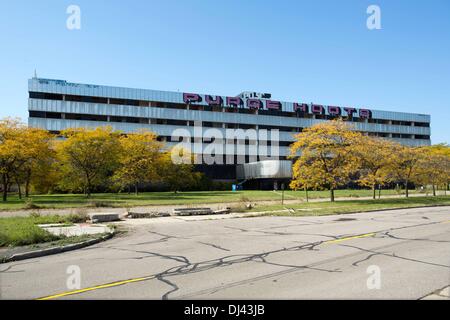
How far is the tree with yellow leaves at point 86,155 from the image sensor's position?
42375 millimetres

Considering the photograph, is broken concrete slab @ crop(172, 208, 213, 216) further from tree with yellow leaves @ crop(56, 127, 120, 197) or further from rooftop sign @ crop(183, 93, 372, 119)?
rooftop sign @ crop(183, 93, 372, 119)

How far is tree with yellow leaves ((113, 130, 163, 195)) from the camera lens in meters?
48.2

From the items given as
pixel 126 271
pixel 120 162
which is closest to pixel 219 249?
pixel 126 271

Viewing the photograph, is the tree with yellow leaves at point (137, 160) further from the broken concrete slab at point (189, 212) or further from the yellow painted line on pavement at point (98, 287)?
the yellow painted line on pavement at point (98, 287)

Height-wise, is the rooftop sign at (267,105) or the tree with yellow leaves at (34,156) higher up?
the rooftop sign at (267,105)

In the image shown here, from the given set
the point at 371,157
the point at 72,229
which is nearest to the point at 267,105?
the point at 371,157

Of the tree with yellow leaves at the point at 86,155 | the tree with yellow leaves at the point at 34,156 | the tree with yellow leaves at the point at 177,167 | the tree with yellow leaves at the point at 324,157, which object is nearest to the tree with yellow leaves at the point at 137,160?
the tree with yellow leaves at the point at 177,167

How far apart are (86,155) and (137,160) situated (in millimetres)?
7752

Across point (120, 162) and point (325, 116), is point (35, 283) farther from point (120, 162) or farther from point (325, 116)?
point (325, 116)

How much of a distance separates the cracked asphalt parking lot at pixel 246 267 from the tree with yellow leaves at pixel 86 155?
29.8 metres

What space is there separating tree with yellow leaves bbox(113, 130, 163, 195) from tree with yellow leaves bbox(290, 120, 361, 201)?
22106mm

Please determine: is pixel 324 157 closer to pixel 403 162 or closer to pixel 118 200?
pixel 403 162

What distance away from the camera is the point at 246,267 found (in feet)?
29.0

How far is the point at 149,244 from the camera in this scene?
12703 millimetres
